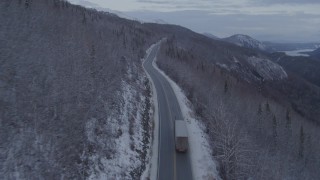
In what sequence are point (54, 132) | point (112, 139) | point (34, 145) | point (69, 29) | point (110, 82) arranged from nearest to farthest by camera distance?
point (34, 145) < point (54, 132) < point (112, 139) < point (110, 82) < point (69, 29)

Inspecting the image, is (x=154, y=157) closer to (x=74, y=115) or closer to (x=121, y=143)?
(x=121, y=143)

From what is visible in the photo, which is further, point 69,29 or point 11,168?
point 69,29

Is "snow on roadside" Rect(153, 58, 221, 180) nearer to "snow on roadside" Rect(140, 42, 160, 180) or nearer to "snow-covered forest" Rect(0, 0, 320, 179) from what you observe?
"snow-covered forest" Rect(0, 0, 320, 179)

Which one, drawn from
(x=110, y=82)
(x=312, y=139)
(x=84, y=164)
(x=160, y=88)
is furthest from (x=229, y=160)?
(x=312, y=139)

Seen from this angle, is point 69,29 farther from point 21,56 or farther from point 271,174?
point 271,174

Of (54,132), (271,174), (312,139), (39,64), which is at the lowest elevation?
(312,139)

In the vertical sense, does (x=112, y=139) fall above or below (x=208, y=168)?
above

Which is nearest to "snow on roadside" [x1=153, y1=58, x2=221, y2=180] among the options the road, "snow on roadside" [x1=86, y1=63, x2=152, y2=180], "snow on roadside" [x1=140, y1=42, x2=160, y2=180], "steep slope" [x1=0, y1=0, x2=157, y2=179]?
the road
